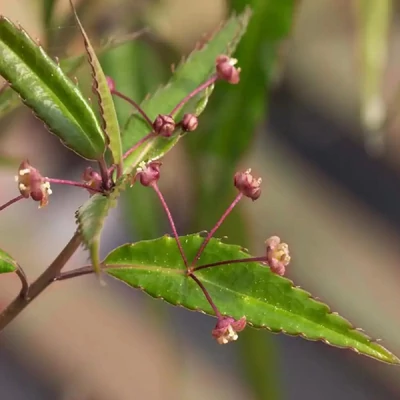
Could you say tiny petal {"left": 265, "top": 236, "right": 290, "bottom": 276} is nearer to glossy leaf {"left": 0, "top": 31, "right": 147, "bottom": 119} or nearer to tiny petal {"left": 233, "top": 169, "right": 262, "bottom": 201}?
tiny petal {"left": 233, "top": 169, "right": 262, "bottom": 201}

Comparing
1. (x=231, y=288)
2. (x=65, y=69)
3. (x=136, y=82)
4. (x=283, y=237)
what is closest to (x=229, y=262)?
(x=231, y=288)

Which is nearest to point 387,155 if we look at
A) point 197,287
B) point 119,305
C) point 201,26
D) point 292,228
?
point 292,228

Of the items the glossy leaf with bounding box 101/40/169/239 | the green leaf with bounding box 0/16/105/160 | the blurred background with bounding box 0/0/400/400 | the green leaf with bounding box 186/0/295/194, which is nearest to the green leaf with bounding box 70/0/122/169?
the green leaf with bounding box 0/16/105/160

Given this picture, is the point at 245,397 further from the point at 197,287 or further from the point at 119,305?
the point at 197,287

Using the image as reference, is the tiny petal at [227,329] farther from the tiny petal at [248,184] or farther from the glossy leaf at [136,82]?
the glossy leaf at [136,82]

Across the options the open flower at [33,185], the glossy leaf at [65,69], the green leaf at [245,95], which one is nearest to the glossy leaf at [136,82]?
the green leaf at [245,95]

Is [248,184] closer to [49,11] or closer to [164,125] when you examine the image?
[164,125]
